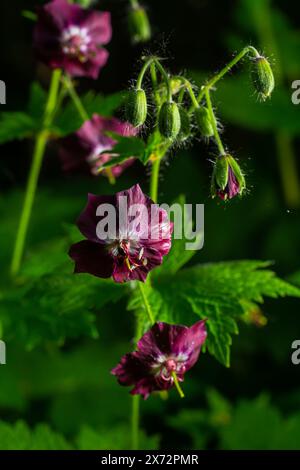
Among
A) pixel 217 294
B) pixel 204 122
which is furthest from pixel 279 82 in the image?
pixel 204 122

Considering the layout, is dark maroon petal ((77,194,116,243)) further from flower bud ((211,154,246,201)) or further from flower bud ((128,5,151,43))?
flower bud ((128,5,151,43))

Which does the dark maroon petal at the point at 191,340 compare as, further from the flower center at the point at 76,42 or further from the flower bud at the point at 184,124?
the flower center at the point at 76,42

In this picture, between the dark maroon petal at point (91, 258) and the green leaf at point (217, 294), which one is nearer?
the dark maroon petal at point (91, 258)

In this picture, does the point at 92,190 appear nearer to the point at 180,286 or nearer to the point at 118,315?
the point at 118,315

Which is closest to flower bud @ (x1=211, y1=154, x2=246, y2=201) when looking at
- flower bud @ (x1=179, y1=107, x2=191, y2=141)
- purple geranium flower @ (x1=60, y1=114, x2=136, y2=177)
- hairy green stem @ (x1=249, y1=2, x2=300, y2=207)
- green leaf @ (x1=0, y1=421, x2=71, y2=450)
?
flower bud @ (x1=179, y1=107, x2=191, y2=141)

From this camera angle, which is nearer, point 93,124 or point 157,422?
point 93,124

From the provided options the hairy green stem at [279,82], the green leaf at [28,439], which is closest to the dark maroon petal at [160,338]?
the green leaf at [28,439]
